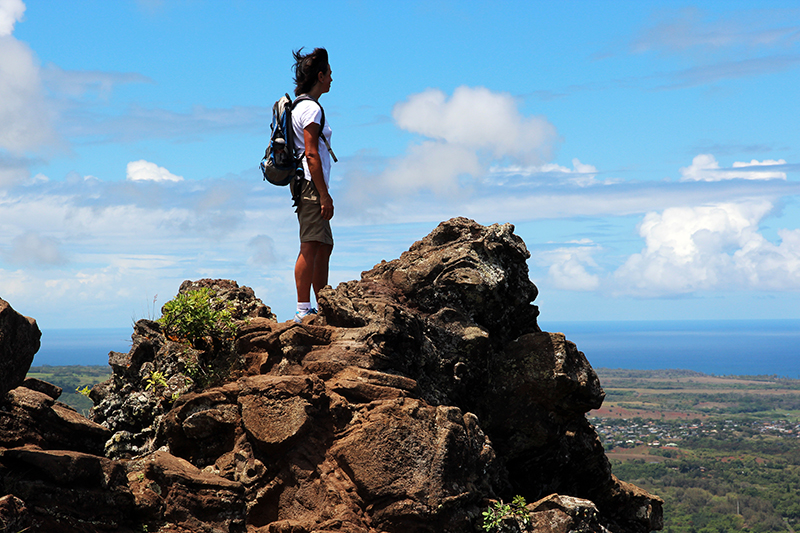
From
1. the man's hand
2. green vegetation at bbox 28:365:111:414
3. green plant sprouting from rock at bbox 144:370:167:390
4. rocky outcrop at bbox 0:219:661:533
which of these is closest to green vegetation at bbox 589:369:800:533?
green vegetation at bbox 28:365:111:414

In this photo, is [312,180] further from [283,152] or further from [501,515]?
[501,515]

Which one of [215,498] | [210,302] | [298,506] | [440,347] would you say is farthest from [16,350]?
[440,347]

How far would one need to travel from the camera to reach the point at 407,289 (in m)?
13.3

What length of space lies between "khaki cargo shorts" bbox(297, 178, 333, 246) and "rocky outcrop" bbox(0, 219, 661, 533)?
4.12 ft

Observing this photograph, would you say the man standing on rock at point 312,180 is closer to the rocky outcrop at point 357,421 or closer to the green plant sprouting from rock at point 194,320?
the rocky outcrop at point 357,421

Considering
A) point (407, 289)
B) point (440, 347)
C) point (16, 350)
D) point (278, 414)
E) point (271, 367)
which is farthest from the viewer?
point (407, 289)

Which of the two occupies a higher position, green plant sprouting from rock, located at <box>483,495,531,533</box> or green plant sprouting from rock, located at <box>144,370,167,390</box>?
green plant sprouting from rock, located at <box>144,370,167,390</box>

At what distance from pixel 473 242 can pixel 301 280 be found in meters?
3.66

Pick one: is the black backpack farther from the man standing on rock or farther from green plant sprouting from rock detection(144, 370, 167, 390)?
green plant sprouting from rock detection(144, 370, 167, 390)

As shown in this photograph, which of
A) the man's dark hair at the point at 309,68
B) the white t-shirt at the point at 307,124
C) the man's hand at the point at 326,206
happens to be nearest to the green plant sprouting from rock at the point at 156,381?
the man's hand at the point at 326,206

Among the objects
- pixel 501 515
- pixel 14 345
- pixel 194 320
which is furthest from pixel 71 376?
pixel 501 515

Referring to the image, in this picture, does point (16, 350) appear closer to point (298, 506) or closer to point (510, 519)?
point (298, 506)

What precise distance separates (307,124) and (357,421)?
627cm

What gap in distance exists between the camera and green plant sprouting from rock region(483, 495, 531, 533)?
9.35m
